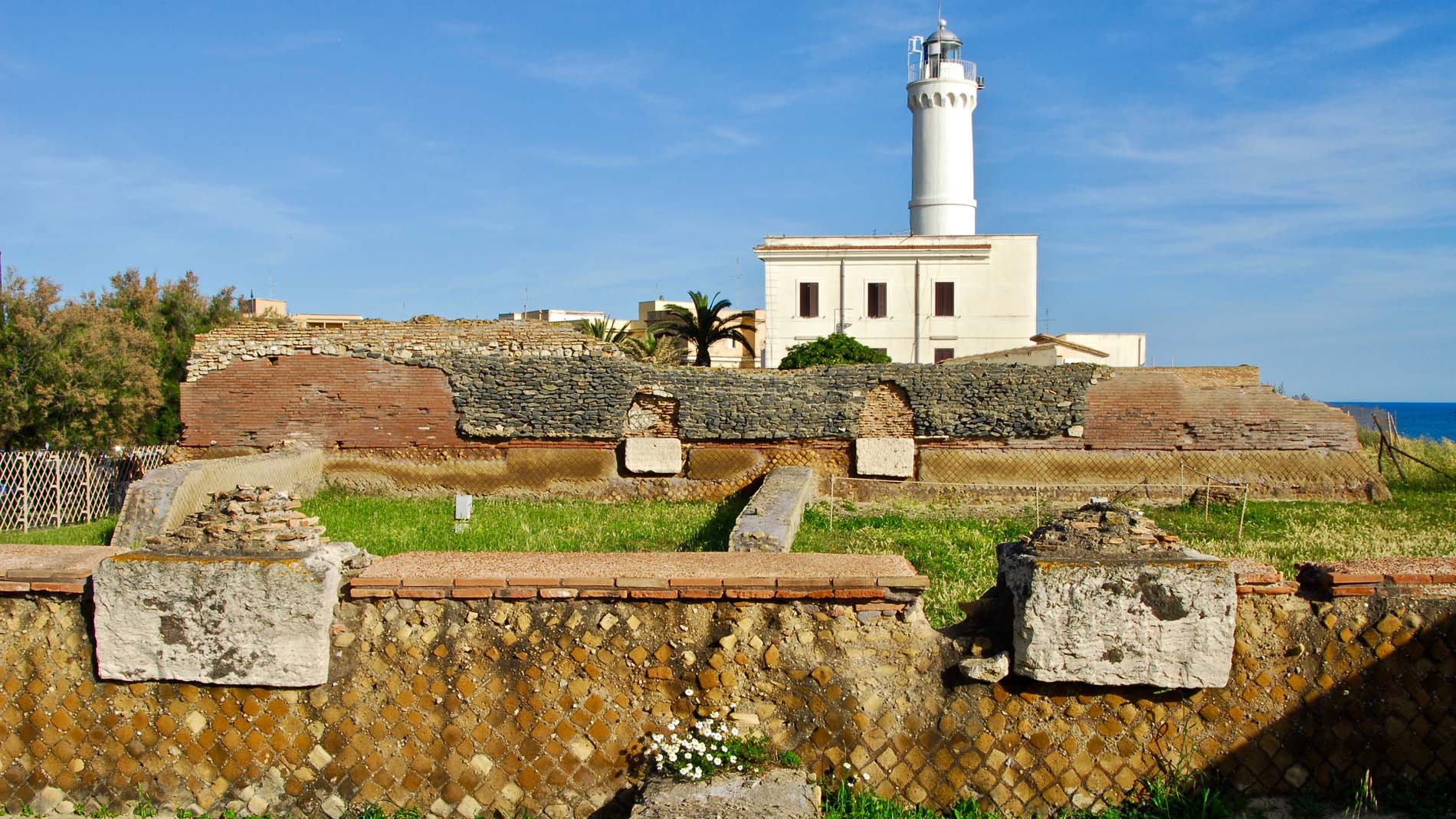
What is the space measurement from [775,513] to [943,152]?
30415 millimetres

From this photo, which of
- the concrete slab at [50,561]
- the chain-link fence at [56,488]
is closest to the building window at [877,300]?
the chain-link fence at [56,488]

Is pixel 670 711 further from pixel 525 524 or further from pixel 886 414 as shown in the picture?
pixel 886 414

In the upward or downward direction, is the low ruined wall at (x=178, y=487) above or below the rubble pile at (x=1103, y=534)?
below

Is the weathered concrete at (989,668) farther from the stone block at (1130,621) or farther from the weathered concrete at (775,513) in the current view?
the weathered concrete at (775,513)

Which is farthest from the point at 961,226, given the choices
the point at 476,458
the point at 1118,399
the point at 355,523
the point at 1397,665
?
the point at 1397,665

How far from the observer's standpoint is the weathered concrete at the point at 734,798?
3.23 metres

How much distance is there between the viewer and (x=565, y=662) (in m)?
3.82

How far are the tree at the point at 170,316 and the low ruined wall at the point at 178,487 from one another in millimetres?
16913

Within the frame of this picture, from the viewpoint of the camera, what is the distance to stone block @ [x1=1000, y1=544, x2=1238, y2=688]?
356 centimetres

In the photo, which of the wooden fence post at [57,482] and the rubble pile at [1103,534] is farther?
the wooden fence post at [57,482]

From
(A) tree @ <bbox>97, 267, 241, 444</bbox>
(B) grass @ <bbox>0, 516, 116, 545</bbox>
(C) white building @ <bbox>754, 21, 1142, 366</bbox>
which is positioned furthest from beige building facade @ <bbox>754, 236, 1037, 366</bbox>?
(B) grass @ <bbox>0, 516, 116, 545</bbox>

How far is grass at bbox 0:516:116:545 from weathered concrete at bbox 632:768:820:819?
8866 millimetres

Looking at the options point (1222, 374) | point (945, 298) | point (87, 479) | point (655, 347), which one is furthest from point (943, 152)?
point (87, 479)

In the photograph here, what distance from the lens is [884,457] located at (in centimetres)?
1443
